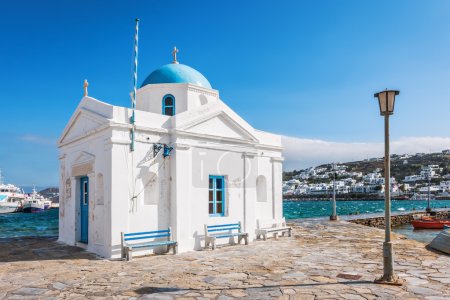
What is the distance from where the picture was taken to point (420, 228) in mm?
28609

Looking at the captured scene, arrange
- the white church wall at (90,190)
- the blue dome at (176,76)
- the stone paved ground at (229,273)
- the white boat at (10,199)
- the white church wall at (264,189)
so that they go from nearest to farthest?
the stone paved ground at (229,273) → the white church wall at (90,190) → the blue dome at (176,76) → the white church wall at (264,189) → the white boat at (10,199)

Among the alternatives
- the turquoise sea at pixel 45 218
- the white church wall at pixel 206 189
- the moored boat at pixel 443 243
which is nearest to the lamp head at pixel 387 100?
the moored boat at pixel 443 243

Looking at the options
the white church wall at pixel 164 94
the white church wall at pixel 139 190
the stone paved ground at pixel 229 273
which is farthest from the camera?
the white church wall at pixel 164 94

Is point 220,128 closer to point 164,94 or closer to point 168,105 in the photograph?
point 168,105

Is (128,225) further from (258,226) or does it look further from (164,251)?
(258,226)

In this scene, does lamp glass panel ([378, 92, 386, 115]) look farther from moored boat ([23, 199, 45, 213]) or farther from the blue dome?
moored boat ([23, 199, 45, 213])

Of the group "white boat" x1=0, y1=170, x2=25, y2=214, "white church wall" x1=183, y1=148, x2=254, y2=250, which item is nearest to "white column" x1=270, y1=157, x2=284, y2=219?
"white church wall" x1=183, y1=148, x2=254, y2=250

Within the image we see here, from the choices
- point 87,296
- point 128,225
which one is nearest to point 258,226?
point 128,225

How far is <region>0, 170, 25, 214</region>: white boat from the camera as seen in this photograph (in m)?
82.4

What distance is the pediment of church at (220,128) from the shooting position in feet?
41.7

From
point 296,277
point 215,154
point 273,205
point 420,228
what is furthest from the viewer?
point 420,228

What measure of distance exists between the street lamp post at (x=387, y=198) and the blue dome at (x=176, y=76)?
8.13 metres

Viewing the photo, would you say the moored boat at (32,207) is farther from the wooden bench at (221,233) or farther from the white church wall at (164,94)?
the wooden bench at (221,233)

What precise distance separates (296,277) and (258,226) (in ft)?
20.9
